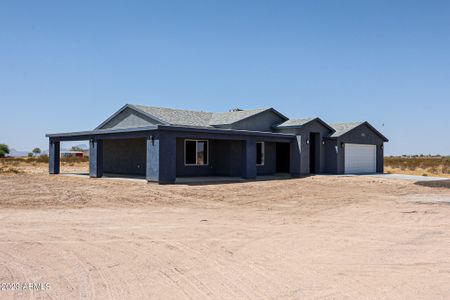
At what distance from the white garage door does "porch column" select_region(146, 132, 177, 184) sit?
45.8 feet

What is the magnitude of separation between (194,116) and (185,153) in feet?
14.8

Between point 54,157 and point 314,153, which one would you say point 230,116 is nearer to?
point 314,153

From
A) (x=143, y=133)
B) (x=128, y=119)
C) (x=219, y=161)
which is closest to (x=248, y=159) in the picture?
(x=219, y=161)

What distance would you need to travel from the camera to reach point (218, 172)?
2677cm

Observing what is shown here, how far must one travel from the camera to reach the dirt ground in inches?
225

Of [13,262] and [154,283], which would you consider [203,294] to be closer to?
[154,283]

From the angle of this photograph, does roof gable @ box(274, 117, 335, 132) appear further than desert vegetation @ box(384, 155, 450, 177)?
No

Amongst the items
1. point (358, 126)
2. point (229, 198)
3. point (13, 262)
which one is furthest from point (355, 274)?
point (358, 126)

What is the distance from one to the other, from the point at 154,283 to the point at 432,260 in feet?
14.6

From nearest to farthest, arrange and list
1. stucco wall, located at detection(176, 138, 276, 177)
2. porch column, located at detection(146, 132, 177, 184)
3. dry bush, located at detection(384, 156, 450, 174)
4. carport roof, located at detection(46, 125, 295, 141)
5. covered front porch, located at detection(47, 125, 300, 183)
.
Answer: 1. porch column, located at detection(146, 132, 177, 184)
2. covered front porch, located at detection(47, 125, 300, 183)
3. carport roof, located at detection(46, 125, 295, 141)
4. stucco wall, located at detection(176, 138, 276, 177)
5. dry bush, located at detection(384, 156, 450, 174)

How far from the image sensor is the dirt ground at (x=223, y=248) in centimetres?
570

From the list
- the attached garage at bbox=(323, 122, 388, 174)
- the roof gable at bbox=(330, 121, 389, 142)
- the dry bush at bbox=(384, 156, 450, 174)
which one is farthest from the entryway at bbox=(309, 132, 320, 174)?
the dry bush at bbox=(384, 156, 450, 174)

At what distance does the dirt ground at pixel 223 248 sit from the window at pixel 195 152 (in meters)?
9.77

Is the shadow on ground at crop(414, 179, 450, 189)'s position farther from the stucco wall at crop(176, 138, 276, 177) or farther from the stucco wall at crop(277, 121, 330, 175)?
the stucco wall at crop(176, 138, 276, 177)
